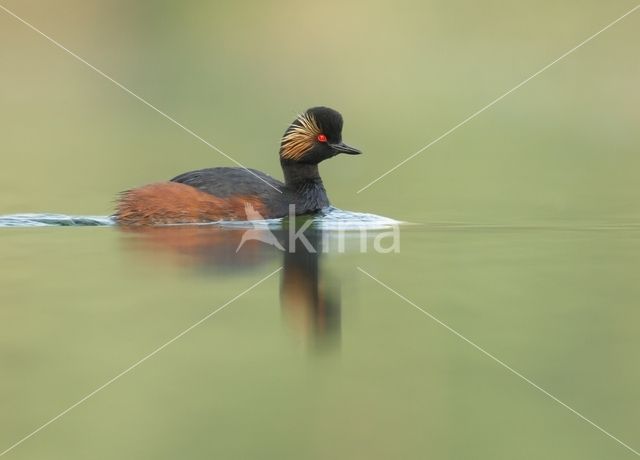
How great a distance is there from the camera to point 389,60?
80.1ft

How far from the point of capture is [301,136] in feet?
39.8

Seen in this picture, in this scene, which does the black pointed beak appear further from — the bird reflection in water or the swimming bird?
the bird reflection in water

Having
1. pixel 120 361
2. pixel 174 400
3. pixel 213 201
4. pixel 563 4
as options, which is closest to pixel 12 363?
pixel 120 361

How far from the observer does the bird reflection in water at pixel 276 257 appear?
6.60m

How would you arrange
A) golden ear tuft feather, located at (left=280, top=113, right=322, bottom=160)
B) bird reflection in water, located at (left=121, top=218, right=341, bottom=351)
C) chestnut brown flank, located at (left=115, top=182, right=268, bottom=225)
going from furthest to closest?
golden ear tuft feather, located at (left=280, top=113, right=322, bottom=160)
chestnut brown flank, located at (left=115, top=182, right=268, bottom=225)
bird reflection in water, located at (left=121, top=218, right=341, bottom=351)

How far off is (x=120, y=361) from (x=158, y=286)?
6.57 ft

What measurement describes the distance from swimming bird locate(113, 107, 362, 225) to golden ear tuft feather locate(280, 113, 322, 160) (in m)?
0.01

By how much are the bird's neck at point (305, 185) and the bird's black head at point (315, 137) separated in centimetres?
8

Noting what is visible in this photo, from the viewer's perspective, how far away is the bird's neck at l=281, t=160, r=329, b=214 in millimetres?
11875

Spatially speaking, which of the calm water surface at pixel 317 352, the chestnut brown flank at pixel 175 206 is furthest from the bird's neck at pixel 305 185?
the calm water surface at pixel 317 352

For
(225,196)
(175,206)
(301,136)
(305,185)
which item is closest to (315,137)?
(301,136)

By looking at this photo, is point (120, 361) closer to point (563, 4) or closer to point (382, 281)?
point (382, 281)

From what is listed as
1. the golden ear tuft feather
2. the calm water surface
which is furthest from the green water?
the golden ear tuft feather

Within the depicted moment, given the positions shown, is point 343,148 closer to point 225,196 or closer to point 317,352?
point 225,196
